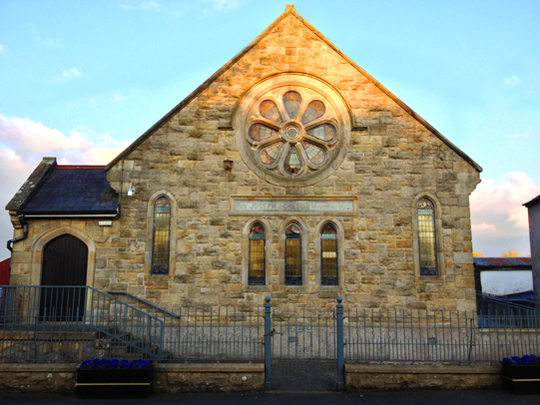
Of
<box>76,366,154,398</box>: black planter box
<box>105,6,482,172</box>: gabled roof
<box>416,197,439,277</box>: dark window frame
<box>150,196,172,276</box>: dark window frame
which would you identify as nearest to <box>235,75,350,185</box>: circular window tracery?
<box>105,6,482,172</box>: gabled roof

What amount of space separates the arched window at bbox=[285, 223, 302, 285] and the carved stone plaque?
0.62 meters

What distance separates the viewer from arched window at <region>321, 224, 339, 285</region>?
45.0 ft

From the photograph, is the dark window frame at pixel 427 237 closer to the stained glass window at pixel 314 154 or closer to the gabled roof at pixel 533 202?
the stained glass window at pixel 314 154

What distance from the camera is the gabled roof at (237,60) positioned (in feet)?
46.1

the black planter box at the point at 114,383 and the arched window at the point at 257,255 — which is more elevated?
the arched window at the point at 257,255

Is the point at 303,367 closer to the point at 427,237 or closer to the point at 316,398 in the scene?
the point at 316,398

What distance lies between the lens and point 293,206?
1398 cm

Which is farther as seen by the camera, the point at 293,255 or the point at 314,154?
the point at 314,154

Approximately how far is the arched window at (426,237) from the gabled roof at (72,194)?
9.59 m

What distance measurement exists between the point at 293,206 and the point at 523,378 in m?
7.50

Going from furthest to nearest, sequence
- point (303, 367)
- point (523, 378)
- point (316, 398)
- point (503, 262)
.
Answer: point (503, 262) < point (303, 367) < point (523, 378) < point (316, 398)

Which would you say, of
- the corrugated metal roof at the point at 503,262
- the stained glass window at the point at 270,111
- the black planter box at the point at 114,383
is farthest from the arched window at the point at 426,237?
the corrugated metal roof at the point at 503,262

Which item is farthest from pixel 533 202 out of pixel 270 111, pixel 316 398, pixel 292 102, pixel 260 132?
pixel 316 398

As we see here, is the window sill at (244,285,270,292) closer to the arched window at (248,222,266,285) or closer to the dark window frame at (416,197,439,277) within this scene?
the arched window at (248,222,266,285)
